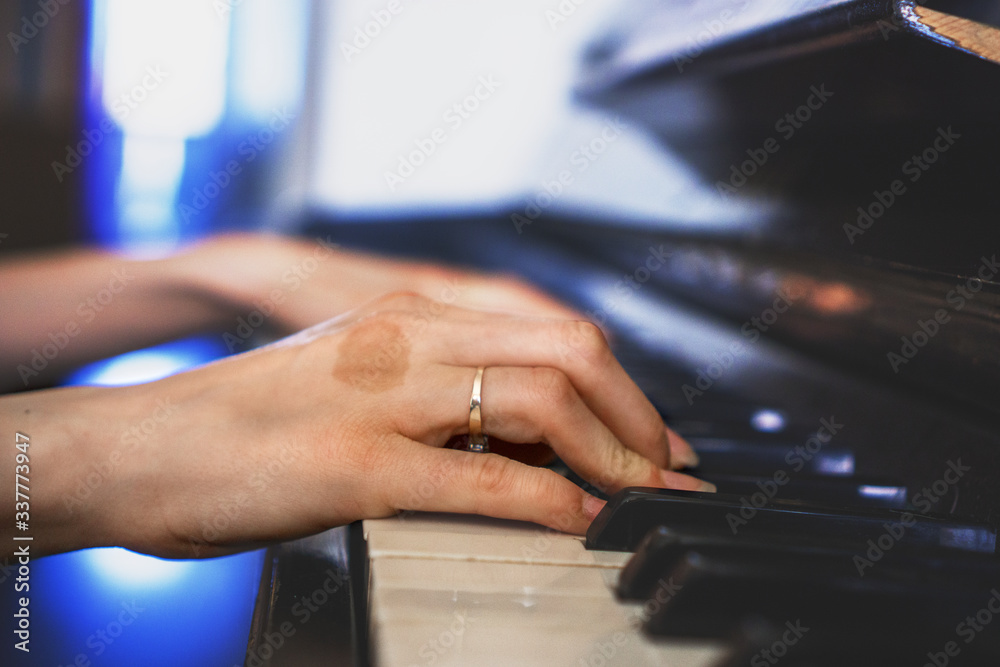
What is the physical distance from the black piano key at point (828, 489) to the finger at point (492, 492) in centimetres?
15

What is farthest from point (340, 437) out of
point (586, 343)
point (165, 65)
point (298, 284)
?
point (165, 65)

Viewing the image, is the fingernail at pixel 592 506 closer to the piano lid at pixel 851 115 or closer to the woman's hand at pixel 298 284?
the piano lid at pixel 851 115

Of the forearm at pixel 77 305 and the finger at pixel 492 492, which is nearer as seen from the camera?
the finger at pixel 492 492

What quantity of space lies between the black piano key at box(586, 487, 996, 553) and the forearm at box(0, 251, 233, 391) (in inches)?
42.5

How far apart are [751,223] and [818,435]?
39 centimetres

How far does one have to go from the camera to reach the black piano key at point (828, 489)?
2.01 ft

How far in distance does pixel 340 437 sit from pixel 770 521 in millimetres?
330

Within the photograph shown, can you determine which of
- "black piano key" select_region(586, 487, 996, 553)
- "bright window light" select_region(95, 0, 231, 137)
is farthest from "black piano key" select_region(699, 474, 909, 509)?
"bright window light" select_region(95, 0, 231, 137)

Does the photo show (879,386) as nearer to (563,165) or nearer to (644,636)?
(644,636)

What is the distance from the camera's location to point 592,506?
0.55 m

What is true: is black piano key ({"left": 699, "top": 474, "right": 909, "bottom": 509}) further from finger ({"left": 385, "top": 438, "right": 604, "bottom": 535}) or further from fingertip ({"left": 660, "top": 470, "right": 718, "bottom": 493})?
finger ({"left": 385, "top": 438, "right": 604, "bottom": 535})

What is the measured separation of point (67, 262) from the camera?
1386 millimetres

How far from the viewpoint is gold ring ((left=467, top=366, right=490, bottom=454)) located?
61cm

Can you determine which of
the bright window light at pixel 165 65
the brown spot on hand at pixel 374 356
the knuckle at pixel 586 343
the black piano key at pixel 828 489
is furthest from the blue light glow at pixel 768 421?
the bright window light at pixel 165 65
